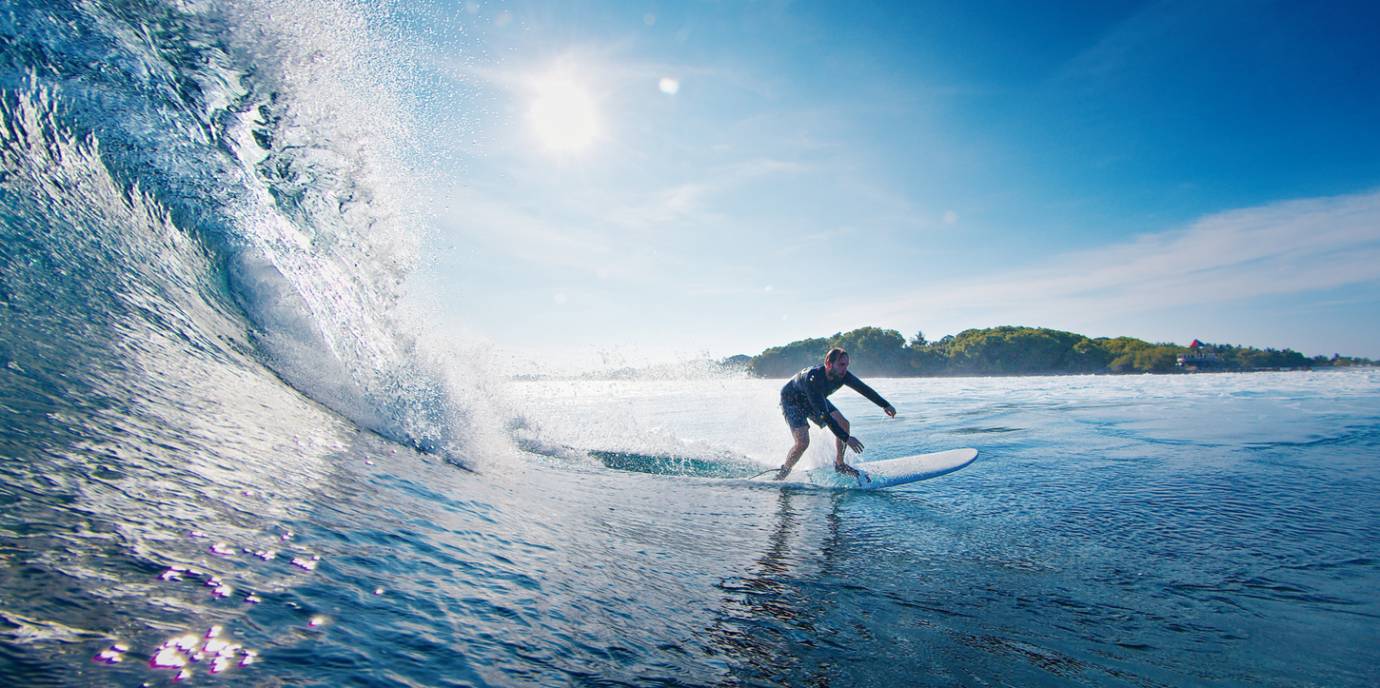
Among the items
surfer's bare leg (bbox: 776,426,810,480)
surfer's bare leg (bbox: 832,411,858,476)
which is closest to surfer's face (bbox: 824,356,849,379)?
surfer's bare leg (bbox: 832,411,858,476)

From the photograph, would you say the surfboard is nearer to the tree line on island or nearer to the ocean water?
the ocean water

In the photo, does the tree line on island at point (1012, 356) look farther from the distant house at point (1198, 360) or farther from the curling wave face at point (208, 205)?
the curling wave face at point (208, 205)

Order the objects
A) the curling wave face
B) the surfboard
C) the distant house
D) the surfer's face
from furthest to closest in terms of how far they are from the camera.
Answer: the distant house, the surfer's face, the surfboard, the curling wave face

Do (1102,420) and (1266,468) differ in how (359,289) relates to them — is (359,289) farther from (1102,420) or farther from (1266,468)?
(1102,420)

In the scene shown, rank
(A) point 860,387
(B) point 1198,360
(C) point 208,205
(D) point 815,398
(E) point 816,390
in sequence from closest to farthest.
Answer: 1. (C) point 208,205
2. (D) point 815,398
3. (E) point 816,390
4. (A) point 860,387
5. (B) point 1198,360

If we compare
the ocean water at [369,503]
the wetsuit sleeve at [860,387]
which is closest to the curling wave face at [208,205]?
the ocean water at [369,503]

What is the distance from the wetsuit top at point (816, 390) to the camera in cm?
844

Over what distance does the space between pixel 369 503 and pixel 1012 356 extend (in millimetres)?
96451

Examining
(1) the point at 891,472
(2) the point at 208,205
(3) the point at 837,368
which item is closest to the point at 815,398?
(3) the point at 837,368

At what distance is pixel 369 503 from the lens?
3436 millimetres

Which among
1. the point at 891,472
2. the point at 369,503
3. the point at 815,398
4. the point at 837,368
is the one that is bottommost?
the point at 891,472

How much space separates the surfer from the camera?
8.37 meters

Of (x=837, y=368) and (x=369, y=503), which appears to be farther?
(x=837, y=368)

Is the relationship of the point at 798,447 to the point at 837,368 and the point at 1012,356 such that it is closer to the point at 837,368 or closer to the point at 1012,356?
the point at 837,368
